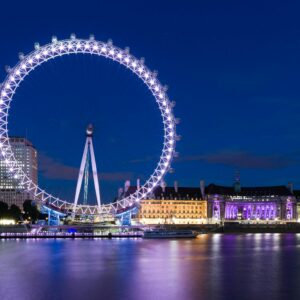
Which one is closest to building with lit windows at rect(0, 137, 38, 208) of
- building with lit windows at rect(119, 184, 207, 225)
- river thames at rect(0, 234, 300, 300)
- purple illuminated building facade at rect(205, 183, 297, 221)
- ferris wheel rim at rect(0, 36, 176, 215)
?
building with lit windows at rect(119, 184, 207, 225)

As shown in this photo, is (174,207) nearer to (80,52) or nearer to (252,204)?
(252,204)

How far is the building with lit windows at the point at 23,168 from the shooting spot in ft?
482

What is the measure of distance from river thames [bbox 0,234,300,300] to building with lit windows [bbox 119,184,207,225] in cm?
7187

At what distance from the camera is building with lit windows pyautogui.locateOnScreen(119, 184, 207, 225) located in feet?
375

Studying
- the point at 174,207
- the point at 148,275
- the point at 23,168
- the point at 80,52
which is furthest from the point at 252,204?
the point at 148,275

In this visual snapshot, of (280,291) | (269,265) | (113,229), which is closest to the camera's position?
(280,291)

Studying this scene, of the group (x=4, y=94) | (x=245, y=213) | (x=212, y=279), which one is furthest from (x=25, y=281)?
(x=245, y=213)

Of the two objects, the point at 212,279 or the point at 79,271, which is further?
the point at 79,271

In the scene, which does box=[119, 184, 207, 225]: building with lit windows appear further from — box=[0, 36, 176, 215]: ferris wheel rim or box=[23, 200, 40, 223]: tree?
box=[0, 36, 176, 215]: ferris wheel rim

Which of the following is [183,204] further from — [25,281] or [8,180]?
[25,281]

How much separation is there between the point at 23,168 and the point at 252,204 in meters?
61.3

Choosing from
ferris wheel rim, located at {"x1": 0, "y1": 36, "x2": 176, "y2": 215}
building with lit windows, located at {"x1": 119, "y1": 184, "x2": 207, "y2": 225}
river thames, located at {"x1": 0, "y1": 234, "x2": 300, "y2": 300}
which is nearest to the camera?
river thames, located at {"x1": 0, "y1": 234, "x2": 300, "y2": 300}

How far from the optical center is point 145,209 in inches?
4510

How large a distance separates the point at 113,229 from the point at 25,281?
43.5 meters
